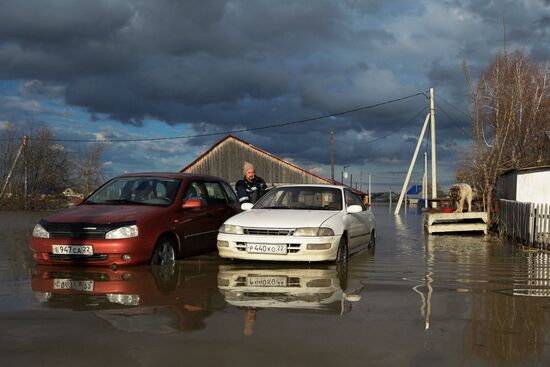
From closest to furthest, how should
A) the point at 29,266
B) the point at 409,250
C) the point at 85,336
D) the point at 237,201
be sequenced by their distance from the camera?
the point at 85,336, the point at 29,266, the point at 237,201, the point at 409,250

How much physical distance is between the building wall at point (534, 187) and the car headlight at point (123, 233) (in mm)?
12499

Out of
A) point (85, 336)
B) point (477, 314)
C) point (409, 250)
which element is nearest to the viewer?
point (85, 336)

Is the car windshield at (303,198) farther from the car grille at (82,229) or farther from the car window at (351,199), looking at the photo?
the car grille at (82,229)

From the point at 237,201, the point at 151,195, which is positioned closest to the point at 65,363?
the point at 151,195

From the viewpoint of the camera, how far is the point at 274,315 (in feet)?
18.4

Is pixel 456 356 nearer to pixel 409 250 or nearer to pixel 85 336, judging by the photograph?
pixel 85 336

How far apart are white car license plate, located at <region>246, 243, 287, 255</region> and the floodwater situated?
11.7 inches

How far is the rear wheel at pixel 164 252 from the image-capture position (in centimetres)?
889

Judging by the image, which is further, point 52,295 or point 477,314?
point 52,295

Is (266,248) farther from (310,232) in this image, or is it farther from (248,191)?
(248,191)

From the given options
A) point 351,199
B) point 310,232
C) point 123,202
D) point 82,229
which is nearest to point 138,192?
point 123,202

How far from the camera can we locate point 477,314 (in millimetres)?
5742

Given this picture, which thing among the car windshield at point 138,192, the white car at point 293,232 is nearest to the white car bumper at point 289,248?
the white car at point 293,232

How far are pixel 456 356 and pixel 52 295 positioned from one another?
4.64 meters
